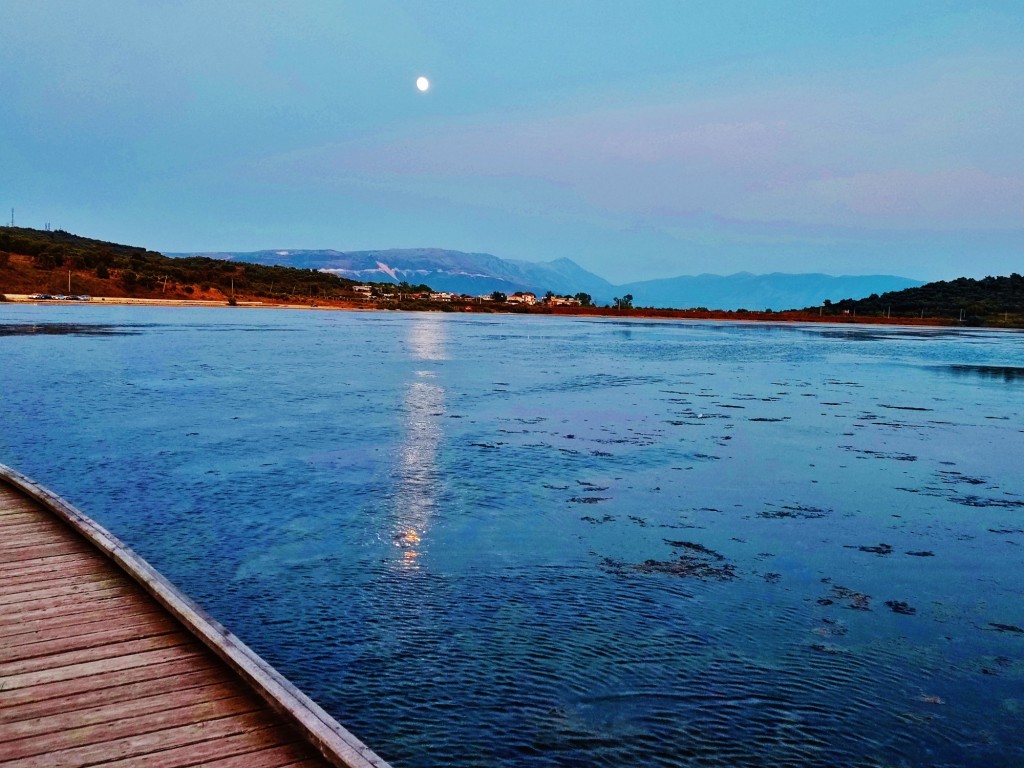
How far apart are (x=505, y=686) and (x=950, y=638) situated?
16.7ft

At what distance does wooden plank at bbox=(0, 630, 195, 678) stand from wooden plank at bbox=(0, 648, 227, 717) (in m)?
0.27

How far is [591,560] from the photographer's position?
10844mm

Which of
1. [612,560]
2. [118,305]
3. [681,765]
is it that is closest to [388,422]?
[612,560]

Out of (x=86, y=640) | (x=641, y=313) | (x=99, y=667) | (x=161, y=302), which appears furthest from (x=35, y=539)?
(x=641, y=313)

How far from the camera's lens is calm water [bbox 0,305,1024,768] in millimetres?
6801

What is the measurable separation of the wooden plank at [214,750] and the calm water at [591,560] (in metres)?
1.52

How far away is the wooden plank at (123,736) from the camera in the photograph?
183 inches

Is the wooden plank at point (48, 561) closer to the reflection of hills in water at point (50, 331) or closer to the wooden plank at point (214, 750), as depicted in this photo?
the wooden plank at point (214, 750)

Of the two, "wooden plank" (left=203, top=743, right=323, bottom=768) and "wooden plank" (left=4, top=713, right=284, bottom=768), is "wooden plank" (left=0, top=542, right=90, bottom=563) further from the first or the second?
"wooden plank" (left=203, top=743, right=323, bottom=768)

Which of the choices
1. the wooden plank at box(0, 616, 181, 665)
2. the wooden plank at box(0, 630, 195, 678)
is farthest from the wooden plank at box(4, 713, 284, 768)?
the wooden plank at box(0, 616, 181, 665)

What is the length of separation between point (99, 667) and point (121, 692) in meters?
0.50

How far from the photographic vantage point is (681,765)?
610 centimetres

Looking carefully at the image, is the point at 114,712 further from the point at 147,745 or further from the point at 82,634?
the point at 82,634

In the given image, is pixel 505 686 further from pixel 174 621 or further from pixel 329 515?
pixel 329 515
